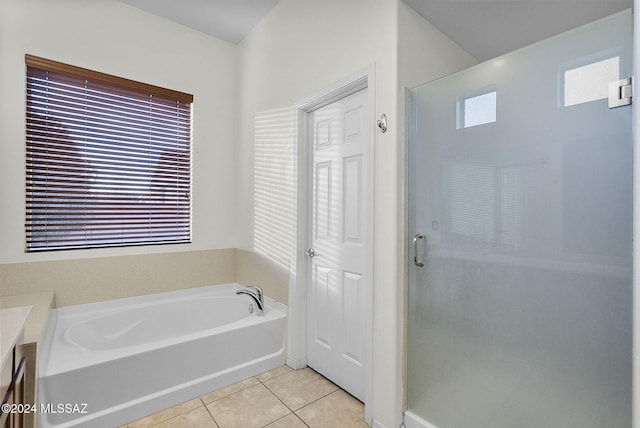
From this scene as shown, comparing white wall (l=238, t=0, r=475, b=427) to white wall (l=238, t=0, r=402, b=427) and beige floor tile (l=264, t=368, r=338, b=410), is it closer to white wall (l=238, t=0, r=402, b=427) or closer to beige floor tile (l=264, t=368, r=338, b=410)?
white wall (l=238, t=0, r=402, b=427)

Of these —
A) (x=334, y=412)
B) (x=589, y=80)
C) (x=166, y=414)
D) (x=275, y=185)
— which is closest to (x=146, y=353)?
(x=166, y=414)

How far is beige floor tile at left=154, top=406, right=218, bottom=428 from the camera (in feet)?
5.81

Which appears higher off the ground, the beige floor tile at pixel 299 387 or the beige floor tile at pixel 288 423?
the beige floor tile at pixel 299 387

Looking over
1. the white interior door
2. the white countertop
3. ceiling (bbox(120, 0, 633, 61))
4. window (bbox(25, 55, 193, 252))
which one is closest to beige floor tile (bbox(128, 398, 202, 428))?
the white interior door

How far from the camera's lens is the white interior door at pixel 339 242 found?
201cm

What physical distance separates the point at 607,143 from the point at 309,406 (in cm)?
196

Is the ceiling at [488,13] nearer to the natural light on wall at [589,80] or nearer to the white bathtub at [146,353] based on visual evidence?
the natural light on wall at [589,80]

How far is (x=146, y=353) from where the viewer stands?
73.3 inches

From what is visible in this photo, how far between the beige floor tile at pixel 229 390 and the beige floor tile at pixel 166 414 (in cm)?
6

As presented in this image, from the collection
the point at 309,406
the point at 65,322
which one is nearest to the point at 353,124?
the point at 309,406

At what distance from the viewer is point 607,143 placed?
1118 millimetres

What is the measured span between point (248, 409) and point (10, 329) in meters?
1.31

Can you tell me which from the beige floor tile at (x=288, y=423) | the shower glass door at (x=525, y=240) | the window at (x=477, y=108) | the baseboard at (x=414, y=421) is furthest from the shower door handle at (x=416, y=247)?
the beige floor tile at (x=288, y=423)

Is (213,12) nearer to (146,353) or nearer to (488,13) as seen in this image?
(488,13)
